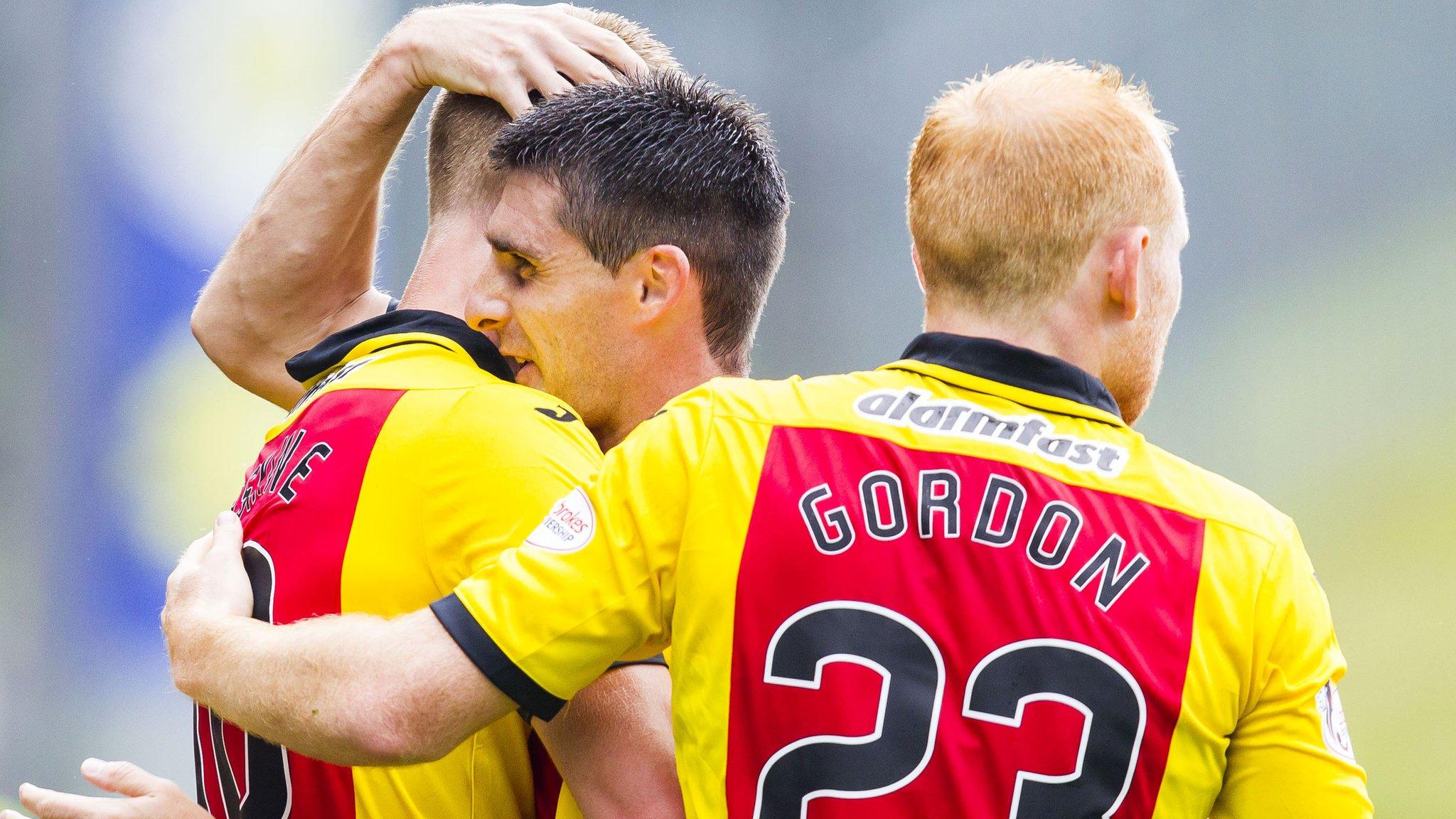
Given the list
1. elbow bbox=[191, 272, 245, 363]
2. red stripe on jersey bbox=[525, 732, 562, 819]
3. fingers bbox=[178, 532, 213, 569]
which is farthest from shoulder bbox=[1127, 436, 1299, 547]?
elbow bbox=[191, 272, 245, 363]

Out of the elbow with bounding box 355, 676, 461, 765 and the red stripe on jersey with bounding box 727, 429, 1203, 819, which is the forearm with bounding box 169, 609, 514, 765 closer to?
the elbow with bounding box 355, 676, 461, 765

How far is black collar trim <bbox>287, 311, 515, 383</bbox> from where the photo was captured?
5.46ft

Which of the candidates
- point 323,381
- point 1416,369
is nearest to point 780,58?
point 1416,369

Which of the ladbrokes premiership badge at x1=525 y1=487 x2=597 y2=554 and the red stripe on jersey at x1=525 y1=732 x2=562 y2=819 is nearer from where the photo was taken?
the ladbrokes premiership badge at x1=525 y1=487 x2=597 y2=554

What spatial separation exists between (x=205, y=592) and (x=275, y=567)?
97mm

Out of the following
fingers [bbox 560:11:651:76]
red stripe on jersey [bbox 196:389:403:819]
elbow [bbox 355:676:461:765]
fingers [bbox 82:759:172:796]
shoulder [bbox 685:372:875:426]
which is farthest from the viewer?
fingers [bbox 560:11:651:76]

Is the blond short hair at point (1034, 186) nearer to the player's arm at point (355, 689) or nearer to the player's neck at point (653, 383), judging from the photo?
the player's neck at point (653, 383)

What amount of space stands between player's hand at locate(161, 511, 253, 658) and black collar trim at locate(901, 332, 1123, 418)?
78 cm

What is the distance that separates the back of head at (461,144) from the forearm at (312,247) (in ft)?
0.32

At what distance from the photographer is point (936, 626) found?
1174 millimetres

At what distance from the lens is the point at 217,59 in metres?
4.69

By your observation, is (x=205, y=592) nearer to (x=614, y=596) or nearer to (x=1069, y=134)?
(x=614, y=596)

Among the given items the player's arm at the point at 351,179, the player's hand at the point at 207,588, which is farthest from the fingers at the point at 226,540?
the player's arm at the point at 351,179

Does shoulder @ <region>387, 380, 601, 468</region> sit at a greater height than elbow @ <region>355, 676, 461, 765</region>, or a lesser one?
greater
